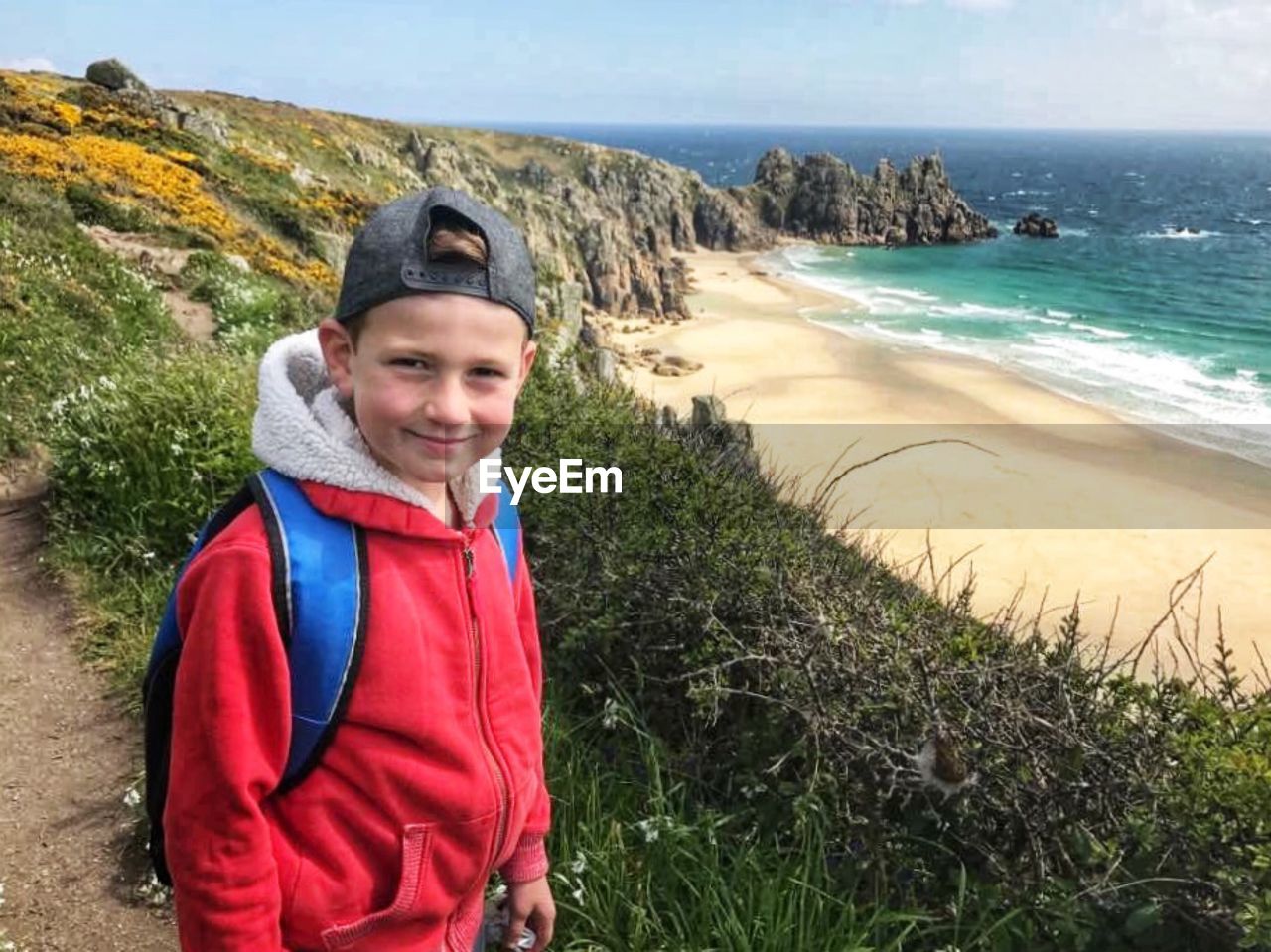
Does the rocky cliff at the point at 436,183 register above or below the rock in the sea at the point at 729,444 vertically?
above

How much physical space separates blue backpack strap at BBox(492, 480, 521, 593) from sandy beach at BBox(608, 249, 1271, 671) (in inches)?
202

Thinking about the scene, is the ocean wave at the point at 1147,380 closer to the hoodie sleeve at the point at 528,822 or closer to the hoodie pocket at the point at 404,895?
the hoodie sleeve at the point at 528,822

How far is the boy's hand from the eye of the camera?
2158 mm

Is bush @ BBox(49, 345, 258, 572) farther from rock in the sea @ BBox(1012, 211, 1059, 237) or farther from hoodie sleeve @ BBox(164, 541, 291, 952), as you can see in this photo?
rock in the sea @ BBox(1012, 211, 1059, 237)

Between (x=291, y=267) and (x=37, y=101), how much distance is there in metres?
11.7

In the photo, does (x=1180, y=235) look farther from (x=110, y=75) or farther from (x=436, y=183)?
(x=110, y=75)

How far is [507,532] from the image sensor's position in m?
2.08

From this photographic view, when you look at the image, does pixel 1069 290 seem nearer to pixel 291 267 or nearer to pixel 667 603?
pixel 291 267

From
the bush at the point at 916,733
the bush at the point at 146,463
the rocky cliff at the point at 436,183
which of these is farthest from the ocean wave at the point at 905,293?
the bush at the point at 916,733

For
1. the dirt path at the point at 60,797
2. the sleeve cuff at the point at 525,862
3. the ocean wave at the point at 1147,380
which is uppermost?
the sleeve cuff at the point at 525,862

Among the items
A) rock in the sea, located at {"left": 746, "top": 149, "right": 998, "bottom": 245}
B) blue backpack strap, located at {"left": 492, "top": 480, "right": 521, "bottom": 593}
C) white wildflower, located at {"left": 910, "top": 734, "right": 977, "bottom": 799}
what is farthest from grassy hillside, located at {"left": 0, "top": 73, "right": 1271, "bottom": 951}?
rock in the sea, located at {"left": 746, "top": 149, "right": 998, "bottom": 245}

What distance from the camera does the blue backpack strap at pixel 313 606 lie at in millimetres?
1511

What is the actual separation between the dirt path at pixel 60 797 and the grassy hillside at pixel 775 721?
0.70 feet

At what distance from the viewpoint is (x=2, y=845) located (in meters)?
3.29
